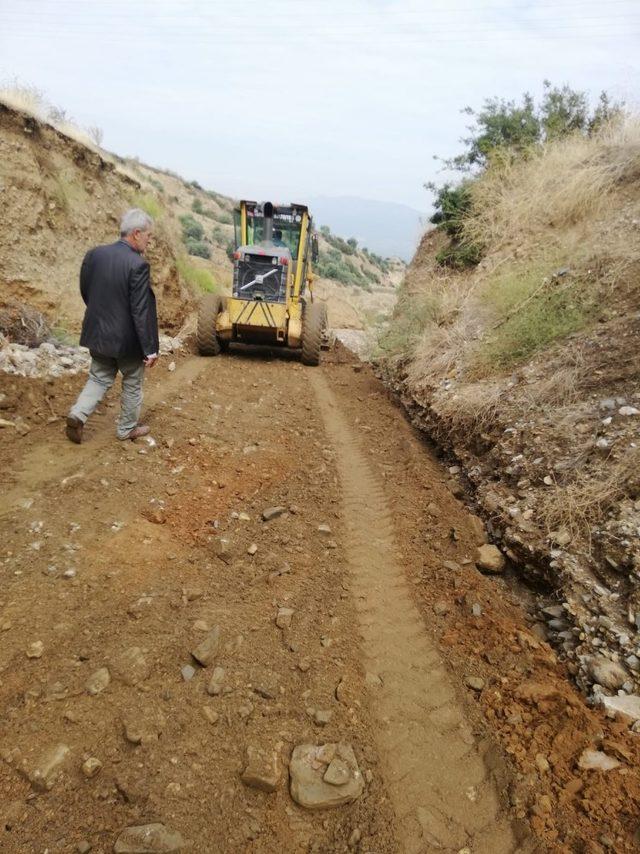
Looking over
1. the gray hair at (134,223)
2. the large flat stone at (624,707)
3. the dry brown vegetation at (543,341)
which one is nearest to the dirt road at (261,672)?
the large flat stone at (624,707)

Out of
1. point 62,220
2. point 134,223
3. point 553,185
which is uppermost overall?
point 553,185

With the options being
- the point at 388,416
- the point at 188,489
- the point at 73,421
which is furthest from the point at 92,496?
the point at 388,416

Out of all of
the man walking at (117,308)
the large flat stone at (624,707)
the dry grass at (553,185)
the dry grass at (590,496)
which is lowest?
the large flat stone at (624,707)

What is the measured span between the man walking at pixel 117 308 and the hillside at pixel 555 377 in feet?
10.5

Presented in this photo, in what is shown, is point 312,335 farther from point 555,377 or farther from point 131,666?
point 131,666

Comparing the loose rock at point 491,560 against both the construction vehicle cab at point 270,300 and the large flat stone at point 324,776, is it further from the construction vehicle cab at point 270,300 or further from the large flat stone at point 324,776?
the construction vehicle cab at point 270,300

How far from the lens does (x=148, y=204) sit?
11.1 metres

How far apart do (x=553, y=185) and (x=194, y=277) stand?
337 inches

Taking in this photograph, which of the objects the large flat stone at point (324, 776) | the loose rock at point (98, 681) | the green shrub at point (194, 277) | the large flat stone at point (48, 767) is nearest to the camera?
the large flat stone at point (48, 767)

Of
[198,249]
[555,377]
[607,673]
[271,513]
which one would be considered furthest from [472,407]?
[198,249]

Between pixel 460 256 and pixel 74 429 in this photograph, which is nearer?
pixel 74 429

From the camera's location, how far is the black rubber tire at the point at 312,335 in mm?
9289

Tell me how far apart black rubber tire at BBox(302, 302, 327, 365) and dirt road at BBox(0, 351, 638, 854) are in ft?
16.9

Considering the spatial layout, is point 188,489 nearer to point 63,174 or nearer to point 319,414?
point 319,414
